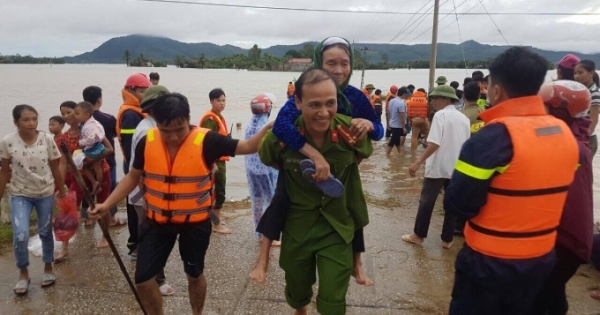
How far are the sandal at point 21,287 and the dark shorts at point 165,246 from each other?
159 centimetres

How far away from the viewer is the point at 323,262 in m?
2.46

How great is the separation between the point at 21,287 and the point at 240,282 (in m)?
1.90

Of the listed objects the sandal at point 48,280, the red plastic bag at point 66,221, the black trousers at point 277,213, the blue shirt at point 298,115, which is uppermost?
the blue shirt at point 298,115

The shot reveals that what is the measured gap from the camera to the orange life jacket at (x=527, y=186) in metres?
1.88

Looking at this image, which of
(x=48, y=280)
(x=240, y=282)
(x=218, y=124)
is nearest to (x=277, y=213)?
(x=240, y=282)

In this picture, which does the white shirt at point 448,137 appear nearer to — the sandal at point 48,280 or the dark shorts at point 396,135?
the sandal at point 48,280

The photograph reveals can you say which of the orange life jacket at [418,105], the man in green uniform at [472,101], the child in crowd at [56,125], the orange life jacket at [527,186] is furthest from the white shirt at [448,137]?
the orange life jacket at [418,105]

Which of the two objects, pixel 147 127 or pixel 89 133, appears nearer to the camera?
pixel 147 127

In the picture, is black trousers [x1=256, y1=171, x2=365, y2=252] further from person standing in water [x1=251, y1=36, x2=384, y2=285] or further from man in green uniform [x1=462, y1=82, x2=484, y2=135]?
man in green uniform [x1=462, y1=82, x2=484, y2=135]

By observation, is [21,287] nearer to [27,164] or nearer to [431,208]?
[27,164]

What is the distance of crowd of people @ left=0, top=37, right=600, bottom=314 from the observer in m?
1.94

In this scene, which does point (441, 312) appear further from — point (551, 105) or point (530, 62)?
point (530, 62)

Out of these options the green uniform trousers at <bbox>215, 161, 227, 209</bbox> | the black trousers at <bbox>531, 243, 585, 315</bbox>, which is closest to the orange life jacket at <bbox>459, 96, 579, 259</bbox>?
the black trousers at <bbox>531, 243, 585, 315</bbox>

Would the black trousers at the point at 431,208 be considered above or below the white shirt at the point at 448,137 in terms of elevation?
below
